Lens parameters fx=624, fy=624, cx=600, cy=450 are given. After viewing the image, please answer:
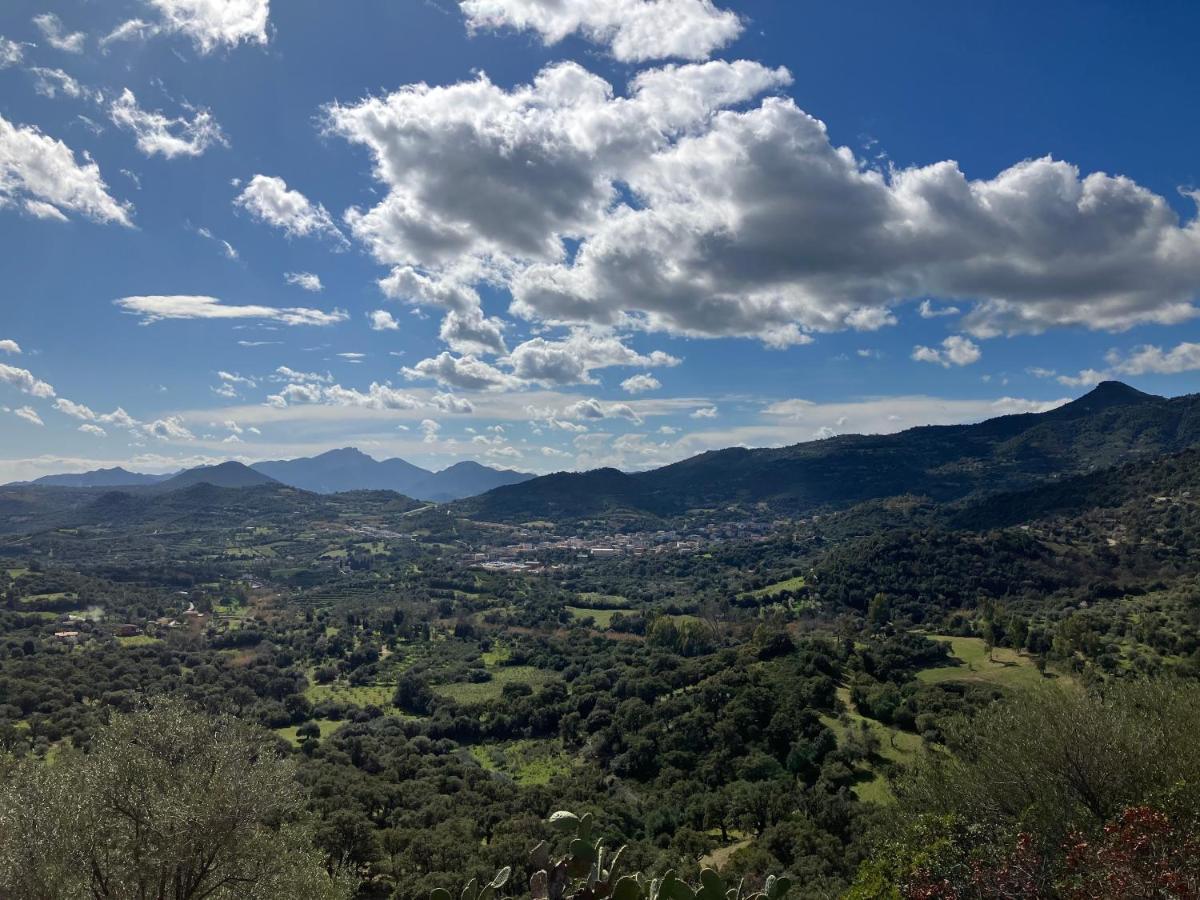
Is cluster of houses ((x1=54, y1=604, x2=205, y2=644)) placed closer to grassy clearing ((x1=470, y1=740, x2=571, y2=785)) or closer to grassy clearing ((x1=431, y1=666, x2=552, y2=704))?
grassy clearing ((x1=431, y1=666, x2=552, y2=704))

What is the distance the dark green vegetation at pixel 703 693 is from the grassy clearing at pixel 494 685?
566mm

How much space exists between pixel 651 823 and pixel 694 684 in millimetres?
→ 27837

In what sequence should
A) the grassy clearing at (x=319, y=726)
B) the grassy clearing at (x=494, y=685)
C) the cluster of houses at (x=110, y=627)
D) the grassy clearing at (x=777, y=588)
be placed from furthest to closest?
the grassy clearing at (x=777, y=588) → the cluster of houses at (x=110, y=627) → the grassy clearing at (x=494, y=685) → the grassy clearing at (x=319, y=726)

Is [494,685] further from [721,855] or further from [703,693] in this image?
[721,855]

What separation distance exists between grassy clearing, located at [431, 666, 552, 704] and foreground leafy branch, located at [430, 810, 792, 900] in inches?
2664

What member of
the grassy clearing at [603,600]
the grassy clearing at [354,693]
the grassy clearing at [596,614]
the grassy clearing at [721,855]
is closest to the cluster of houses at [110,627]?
the grassy clearing at [354,693]

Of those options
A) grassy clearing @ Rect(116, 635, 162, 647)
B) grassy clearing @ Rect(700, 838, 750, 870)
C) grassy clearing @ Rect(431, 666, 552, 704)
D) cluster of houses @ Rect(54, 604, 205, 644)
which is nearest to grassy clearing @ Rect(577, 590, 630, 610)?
grassy clearing @ Rect(431, 666, 552, 704)

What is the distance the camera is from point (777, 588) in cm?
12781

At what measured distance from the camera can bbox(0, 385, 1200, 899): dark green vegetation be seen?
19203mm

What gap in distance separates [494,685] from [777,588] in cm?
6918

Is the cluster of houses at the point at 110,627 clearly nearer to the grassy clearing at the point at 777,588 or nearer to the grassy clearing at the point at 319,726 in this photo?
the grassy clearing at the point at 319,726

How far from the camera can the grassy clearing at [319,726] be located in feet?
182

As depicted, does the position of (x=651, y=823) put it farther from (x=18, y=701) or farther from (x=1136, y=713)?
(x=18, y=701)

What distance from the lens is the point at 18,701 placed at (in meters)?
52.0
